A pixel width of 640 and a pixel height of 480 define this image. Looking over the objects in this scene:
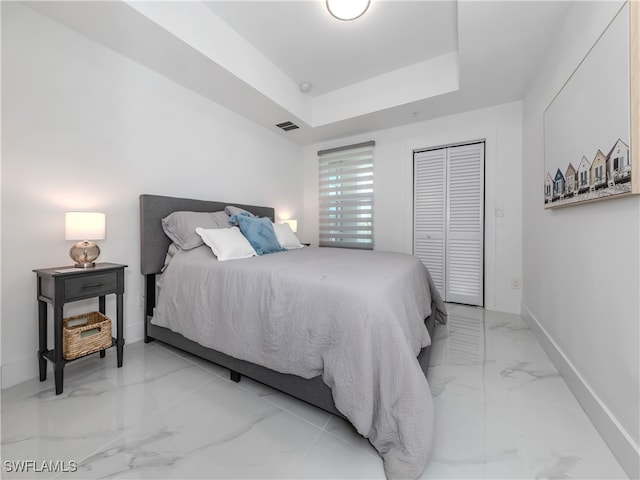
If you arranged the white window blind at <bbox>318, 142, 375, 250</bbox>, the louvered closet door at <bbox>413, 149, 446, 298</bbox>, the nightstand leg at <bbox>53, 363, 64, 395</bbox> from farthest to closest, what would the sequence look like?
the white window blind at <bbox>318, 142, 375, 250</bbox> → the louvered closet door at <bbox>413, 149, 446, 298</bbox> → the nightstand leg at <bbox>53, 363, 64, 395</bbox>

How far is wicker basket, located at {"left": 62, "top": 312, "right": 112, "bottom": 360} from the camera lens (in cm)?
166

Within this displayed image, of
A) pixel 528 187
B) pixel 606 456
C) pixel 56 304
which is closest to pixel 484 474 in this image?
pixel 606 456

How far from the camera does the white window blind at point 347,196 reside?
3914 millimetres

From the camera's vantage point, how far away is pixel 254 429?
Answer: 1312 mm

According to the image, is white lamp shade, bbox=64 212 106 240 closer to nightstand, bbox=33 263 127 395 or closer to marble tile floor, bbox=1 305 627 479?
nightstand, bbox=33 263 127 395

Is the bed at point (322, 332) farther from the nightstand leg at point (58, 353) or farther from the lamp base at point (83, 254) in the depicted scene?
the nightstand leg at point (58, 353)

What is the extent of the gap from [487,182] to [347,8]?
2349 millimetres

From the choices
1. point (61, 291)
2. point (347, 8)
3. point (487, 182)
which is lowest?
point (61, 291)

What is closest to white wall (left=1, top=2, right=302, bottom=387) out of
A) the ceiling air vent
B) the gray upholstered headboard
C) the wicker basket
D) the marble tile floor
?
the gray upholstered headboard

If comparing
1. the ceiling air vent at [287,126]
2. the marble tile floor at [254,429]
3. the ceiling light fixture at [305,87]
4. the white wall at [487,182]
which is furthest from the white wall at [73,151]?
the white wall at [487,182]

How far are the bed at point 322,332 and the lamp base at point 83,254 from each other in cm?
45

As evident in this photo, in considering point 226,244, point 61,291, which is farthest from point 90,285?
point 226,244

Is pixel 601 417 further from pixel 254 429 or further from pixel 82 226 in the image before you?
pixel 82 226

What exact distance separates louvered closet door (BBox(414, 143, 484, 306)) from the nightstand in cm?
325
